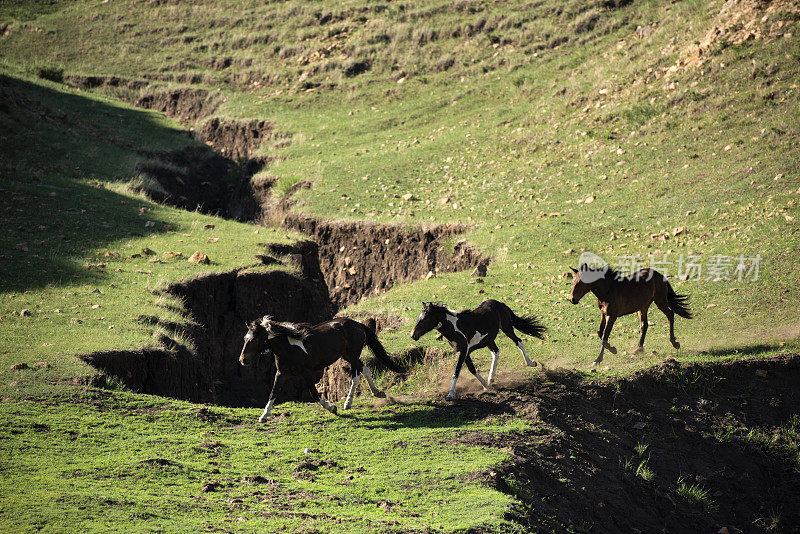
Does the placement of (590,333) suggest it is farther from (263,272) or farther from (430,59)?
(430,59)

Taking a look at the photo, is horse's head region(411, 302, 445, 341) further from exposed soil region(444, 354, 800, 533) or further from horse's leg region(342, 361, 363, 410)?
exposed soil region(444, 354, 800, 533)

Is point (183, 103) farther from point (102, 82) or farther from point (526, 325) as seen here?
point (526, 325)

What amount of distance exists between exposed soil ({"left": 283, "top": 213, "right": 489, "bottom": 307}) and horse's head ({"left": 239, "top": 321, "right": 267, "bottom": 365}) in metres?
11.3

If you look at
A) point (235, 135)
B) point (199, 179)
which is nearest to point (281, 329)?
point (199, 179)

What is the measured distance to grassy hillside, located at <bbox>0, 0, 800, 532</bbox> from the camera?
33.8 feet

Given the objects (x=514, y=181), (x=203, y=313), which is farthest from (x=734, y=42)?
(x=203, y=313)

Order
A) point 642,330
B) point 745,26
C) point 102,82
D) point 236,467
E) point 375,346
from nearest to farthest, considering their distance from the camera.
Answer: point 236,467
point 375,346
point 642,330
point 745,26
point 102,82

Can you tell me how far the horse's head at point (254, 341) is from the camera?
12.4 m

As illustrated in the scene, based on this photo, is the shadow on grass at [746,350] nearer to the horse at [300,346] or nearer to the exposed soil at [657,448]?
the exposed soil at [657,448]

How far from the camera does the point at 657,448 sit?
484 inches

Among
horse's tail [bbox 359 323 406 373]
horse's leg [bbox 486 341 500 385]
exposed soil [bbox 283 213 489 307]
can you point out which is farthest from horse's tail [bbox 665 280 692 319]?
exposed soil [bbox 283 213 489 307]

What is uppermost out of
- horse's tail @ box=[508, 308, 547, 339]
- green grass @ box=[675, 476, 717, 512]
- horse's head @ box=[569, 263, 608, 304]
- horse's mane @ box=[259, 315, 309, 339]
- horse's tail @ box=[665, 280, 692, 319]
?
horse's head @ box=[569, 263, 608, 304]

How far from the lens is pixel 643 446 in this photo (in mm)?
12031

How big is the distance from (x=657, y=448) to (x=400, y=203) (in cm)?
1654
